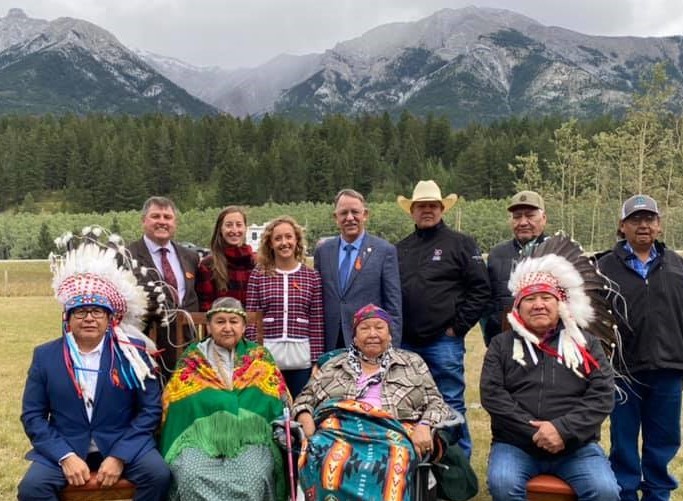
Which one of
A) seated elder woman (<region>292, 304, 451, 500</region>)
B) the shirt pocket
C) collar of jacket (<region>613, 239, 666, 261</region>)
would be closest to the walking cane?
seated elder woman (<region>292, 304, 451, 500</region>)

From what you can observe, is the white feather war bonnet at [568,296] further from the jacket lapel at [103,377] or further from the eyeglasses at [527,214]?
the jacket lapel at [103,377]

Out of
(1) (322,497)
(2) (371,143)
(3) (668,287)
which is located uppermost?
(2) (371,143)

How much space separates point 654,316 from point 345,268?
76.9 inches

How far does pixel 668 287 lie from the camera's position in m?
3.90

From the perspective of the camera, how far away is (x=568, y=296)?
3832mm

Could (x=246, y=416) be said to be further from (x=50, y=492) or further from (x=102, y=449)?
(x=50, y=492)

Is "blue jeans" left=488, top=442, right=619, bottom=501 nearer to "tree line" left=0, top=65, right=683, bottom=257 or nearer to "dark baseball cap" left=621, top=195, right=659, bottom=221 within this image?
"dark baseball cap" left=621, top=195, right=659, bottom=221

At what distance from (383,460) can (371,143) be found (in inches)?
2915

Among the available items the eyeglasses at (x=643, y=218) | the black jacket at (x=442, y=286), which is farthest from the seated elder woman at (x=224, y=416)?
the eyeglasses at (x=643, y=218)

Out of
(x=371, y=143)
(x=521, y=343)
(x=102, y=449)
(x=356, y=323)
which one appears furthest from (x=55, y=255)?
(x=371, y=143)

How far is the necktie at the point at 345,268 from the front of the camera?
4.30 m

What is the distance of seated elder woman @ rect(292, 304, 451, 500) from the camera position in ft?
10.6

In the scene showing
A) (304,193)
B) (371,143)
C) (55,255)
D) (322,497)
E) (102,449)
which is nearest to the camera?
(322,497)

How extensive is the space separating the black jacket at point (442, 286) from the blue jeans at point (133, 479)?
1.95 meters
